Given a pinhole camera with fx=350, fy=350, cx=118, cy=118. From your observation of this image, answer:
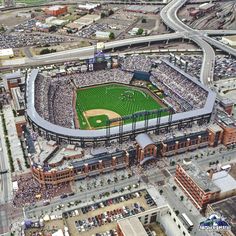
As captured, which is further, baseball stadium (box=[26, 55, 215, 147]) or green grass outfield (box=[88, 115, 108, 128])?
green grass outfield (box=[88, 115, 108, 128])

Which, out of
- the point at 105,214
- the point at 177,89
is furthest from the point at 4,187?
the point at 177,89

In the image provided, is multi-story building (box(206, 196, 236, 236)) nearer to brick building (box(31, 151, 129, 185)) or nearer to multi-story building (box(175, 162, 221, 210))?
multi-story building (box(175, 162, 221, 210))

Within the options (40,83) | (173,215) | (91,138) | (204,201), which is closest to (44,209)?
(91,138)

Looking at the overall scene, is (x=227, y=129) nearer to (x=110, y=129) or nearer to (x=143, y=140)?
(x=143, y=140)

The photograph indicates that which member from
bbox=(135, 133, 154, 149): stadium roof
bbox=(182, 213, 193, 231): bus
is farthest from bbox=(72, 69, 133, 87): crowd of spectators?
bbox=(182, 213, 193, 231): bus

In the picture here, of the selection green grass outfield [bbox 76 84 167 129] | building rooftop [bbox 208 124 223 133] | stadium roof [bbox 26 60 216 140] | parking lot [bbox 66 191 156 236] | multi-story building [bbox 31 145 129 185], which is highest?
stadium roof [bbox 26 60 216 140]

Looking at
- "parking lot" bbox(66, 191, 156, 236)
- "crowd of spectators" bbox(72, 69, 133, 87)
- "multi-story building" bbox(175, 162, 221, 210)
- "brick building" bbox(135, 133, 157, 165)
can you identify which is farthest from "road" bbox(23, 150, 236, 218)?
"crowd of spectators" bbox(72, 69, 133, 87)

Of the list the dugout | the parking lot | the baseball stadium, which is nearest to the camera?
the parking lot

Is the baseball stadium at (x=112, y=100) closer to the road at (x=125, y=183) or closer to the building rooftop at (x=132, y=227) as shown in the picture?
the road at (x=125, y=183)

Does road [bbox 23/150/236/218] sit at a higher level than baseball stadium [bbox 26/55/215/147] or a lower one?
lower

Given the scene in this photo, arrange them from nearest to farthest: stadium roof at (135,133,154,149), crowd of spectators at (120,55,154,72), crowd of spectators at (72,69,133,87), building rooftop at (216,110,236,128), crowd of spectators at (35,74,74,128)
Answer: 1. stadium roof at (135,133,154,149)
2. building rooftop at (216,110,236,128)
3. crowd of spectators at (35,74,74,128)
4. crowd of spectators at (72,69,133,87)
5. crowd of spectators at (120,55,154,72)
